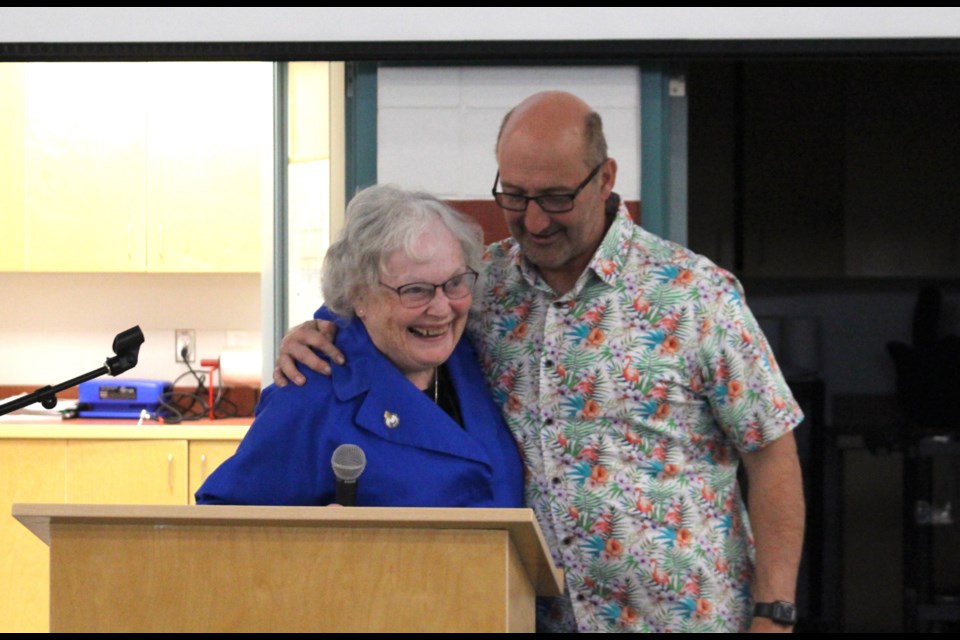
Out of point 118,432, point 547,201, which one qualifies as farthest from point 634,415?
point 118,432

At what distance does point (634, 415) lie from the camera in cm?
186

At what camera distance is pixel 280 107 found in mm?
3535

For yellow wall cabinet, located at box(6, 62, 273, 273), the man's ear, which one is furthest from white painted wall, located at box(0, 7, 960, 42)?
the man's ear

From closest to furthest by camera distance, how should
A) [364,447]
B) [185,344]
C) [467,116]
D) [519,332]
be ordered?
[364,447]
[519,332]
[467,116]
[185,344]

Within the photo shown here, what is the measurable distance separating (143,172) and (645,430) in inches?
120

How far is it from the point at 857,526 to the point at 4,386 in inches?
145

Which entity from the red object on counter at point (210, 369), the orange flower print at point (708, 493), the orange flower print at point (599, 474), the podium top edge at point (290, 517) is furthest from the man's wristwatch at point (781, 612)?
the red object on counter at point (210, 369)

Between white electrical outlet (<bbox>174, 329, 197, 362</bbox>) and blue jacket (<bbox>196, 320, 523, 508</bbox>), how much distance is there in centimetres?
305

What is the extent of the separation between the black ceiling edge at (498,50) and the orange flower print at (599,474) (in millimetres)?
1678

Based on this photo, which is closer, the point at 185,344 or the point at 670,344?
the point at 670,344

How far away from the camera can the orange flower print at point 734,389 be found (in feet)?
6.01

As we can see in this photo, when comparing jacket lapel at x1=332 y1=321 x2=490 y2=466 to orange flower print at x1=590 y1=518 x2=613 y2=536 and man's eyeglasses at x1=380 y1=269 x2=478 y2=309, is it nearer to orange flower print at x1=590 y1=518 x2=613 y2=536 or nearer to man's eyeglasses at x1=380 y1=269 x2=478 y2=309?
man's eyeglasses at x1=380 y1=269 x2=478 y2=309

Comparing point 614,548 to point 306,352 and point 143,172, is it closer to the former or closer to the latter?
point 306,352

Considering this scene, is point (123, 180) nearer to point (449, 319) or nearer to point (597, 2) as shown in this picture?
point (597, 2)
